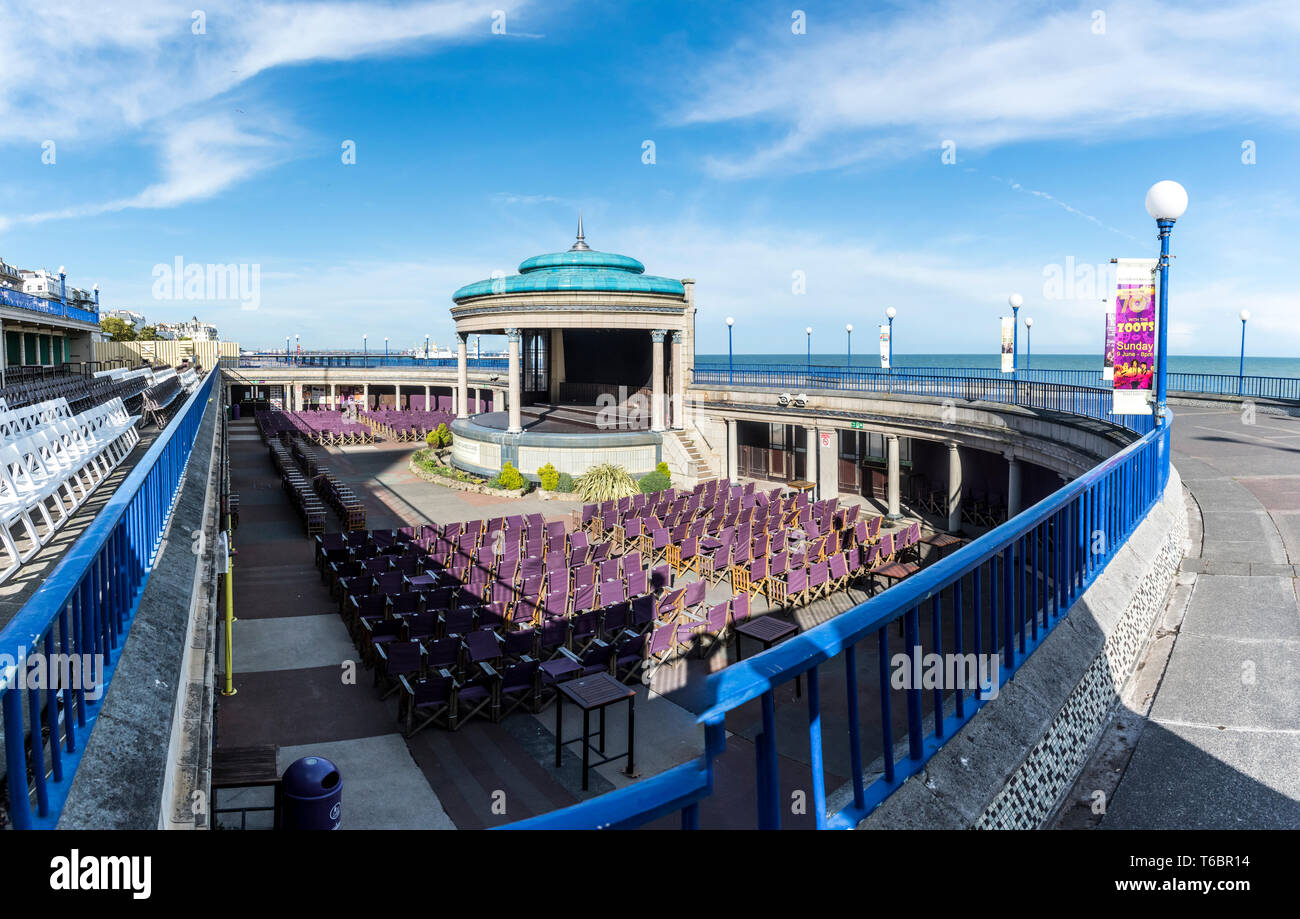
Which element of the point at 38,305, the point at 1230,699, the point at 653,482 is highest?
the point at 38,305

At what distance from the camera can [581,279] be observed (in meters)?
30.6

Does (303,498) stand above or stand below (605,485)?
above

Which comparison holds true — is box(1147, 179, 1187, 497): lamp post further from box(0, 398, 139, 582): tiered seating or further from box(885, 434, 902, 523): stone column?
box(885, 434, 902, 523): stone column

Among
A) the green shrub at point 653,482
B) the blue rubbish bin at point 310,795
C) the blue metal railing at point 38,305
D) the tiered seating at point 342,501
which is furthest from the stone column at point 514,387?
Answer: the blue rubbish bin at point 310,795

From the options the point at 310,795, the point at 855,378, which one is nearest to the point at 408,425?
the point at 855,378

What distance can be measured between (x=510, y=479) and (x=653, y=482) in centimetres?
506

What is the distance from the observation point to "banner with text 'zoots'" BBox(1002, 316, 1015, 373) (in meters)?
23.2

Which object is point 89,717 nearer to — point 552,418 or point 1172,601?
point 1172,601

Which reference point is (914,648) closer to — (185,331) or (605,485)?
(605,485)

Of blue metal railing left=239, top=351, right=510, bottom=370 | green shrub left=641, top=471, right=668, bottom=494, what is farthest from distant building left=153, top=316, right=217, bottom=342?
green shrub left=641, top=471, right=668, bottom=494

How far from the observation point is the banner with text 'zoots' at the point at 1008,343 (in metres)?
23.2

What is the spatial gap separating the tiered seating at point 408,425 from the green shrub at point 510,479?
15.7m

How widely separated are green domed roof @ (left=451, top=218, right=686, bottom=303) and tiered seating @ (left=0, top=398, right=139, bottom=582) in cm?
1612
